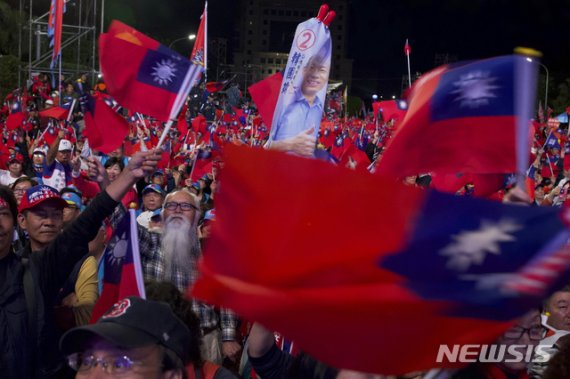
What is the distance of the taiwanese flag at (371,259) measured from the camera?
1.66 meters

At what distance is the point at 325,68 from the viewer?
588cm

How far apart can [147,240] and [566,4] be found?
32347 millimetres

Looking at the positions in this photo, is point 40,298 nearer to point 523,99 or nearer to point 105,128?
point 523,99

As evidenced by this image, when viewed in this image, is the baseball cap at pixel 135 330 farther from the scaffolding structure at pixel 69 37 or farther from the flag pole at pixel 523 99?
the scaffolding structure at pixel 69 37

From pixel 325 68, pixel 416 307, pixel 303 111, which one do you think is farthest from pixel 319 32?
pixel 416 307

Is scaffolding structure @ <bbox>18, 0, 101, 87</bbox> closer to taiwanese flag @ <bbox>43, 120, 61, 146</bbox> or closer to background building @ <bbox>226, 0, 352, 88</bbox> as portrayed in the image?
taiwanese flag @ <bbox>43, 120, 61, 146</bbox>

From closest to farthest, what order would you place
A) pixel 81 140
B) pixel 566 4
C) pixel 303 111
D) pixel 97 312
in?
pixel 97 312
pixel 303 111
pixel 81 140
pixel 566 4

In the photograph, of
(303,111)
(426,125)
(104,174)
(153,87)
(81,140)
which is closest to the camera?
(426,125)

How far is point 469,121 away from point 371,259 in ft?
3.38

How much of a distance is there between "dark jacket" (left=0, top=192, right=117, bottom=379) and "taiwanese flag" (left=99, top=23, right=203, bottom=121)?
1.26 m

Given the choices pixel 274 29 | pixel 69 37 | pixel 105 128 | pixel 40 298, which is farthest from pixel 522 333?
pixel 274 29

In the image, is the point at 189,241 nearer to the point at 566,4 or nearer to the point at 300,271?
the point at 300,271

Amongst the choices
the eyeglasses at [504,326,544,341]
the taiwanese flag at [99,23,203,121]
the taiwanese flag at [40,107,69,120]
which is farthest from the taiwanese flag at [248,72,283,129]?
the taiwanese flag at [40,107,69,120]

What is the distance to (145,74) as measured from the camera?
4590 millimetres
